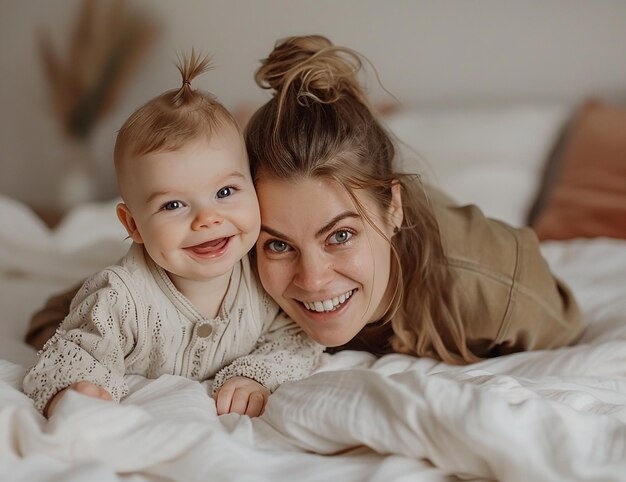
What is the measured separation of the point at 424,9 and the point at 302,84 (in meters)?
1.38

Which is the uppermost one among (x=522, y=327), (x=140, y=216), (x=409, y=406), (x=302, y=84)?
(x=302, y=84)

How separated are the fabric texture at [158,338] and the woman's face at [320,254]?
51 mm

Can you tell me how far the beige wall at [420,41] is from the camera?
2.36 metres

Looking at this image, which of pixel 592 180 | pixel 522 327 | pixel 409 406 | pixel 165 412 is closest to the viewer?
pixel 409 406

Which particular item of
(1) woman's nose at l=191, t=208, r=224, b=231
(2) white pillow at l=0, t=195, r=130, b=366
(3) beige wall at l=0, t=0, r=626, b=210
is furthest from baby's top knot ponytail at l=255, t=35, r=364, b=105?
(3) beige wall at l=0, t=0, r=626, b=210

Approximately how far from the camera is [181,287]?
122 centimetres

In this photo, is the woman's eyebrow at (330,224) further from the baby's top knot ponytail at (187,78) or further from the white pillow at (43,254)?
the white pillow at (43,254)

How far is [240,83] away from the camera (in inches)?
110

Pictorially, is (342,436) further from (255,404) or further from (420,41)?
(420,41)

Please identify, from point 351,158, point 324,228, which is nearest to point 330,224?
point 324,228

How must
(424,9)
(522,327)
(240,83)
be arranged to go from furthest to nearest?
(240,83), (424,9), (522,327)

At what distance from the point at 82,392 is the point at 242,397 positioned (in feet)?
0.74

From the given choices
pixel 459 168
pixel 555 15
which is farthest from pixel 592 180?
pixel 555 15

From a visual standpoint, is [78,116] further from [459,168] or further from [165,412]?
[165,412]
